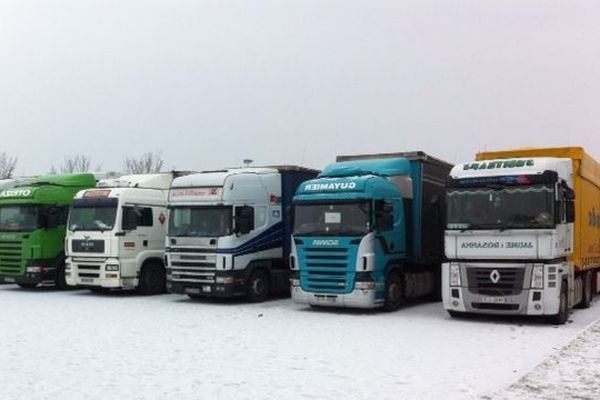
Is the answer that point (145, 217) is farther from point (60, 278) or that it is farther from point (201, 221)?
point (60, 278)

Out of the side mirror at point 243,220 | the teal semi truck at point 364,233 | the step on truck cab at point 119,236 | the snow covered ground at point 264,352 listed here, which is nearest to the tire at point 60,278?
the step on truck cab at point 119,236

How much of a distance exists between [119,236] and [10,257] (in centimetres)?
415

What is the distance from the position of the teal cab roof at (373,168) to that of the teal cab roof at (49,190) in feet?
29.1

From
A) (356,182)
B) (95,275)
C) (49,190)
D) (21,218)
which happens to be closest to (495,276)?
(356,182)

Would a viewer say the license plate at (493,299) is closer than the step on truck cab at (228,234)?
Yes

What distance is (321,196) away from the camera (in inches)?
606

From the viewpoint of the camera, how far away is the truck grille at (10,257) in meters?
20.1

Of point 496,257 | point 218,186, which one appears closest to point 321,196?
point 218,186

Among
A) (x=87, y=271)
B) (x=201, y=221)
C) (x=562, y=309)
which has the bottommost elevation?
(x=562, y=309)

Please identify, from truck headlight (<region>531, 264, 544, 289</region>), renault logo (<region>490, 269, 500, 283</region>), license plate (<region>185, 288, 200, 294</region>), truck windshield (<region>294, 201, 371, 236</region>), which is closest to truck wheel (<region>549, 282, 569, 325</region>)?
truck headlight (<region>531, 264, 544, 289</region>)

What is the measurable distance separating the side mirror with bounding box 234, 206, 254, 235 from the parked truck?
519 centimetres

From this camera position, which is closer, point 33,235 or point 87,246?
point 87,246

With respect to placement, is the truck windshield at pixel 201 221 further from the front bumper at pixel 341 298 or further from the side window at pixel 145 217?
the front bumper at pixel 341 298

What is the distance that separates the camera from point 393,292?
15656 mm
